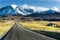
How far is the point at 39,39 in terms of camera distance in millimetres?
33531

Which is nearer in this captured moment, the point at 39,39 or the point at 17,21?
the point at 39,39

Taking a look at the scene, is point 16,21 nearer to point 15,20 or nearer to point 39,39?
point 15,20

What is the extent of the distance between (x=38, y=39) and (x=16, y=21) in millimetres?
70731

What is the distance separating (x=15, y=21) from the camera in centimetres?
10606

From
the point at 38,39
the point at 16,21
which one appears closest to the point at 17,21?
the point at 16,21

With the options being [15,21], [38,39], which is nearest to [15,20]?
[15,21]

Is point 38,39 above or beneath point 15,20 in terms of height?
above

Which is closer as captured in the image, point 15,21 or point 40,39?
point 40,39

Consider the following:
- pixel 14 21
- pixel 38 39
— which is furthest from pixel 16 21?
pixel 38 39

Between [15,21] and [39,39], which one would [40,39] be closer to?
[39,39]

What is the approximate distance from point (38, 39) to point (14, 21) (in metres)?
71.5

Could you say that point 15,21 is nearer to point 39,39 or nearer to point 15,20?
point 15,20

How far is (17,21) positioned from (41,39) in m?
68.9

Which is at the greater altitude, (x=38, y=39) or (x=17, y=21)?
(x=38, y=39)
